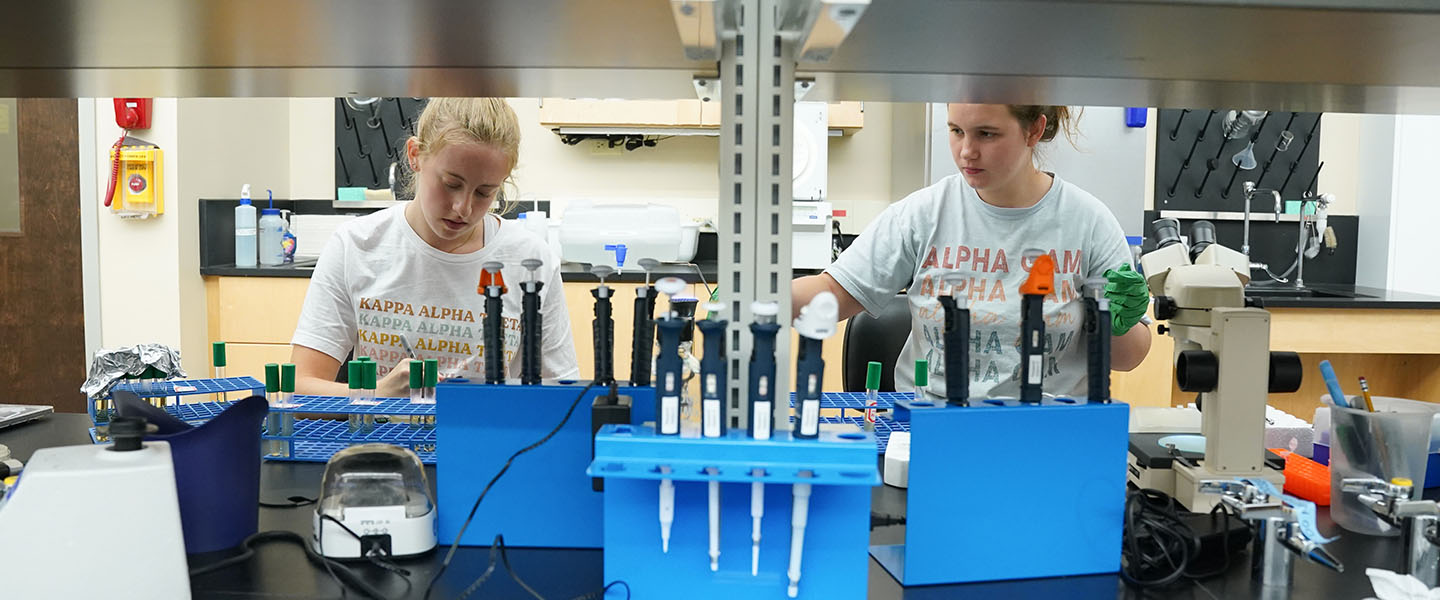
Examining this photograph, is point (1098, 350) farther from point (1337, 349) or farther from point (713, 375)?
point (1337, 349)

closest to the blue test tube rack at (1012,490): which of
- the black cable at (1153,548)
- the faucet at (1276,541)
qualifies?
the black cable at (1153,548)

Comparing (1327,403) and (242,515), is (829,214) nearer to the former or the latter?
(1327,403)

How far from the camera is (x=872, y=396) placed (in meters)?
1.34

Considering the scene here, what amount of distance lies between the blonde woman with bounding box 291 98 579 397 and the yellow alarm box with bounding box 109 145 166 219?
1344mm

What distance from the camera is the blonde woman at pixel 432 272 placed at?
1.75 metres

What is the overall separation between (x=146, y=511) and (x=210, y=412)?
57 centimetres

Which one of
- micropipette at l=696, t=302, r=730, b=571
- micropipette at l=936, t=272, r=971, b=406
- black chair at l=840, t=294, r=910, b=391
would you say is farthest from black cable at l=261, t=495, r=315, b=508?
black chair at l=840, t=294, r=910, b=391

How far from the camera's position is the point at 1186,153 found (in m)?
3.44

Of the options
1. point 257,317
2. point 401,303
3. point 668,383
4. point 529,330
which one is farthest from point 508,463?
point 257,317

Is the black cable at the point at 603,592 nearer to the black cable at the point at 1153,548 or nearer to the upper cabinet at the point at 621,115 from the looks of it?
the black cable at the point at 1153,548

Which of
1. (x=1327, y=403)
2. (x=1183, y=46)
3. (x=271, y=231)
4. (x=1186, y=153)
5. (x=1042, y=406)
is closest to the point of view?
(x=1042, y=406)

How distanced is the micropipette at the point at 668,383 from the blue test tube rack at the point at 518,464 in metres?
0.15

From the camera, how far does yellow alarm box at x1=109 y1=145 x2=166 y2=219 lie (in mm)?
2809

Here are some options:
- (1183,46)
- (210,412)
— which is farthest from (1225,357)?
(210,412)
